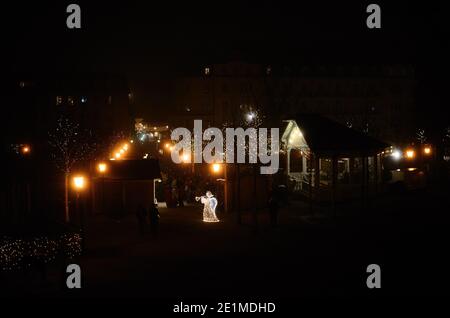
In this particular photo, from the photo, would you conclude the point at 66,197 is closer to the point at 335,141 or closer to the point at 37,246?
the point at 37,246

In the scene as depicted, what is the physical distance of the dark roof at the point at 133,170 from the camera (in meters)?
28.8

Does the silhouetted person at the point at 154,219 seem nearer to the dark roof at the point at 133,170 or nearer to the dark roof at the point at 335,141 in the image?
the dark roof at the point at 133,170

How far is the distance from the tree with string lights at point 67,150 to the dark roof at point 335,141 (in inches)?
483

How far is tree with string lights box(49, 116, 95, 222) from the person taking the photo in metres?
26.9

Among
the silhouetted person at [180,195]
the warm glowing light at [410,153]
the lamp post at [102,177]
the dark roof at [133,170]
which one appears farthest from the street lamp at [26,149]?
the warm glowing light at [410,153]

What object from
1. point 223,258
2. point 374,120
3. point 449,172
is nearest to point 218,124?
point 374,120

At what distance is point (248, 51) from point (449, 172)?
29.8 meters

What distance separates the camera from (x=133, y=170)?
96.8ft

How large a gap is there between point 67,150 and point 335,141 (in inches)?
546

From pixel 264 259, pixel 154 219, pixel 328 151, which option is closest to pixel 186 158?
pixel 328 151

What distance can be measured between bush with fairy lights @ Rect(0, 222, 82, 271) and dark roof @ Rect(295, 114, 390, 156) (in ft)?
43.7

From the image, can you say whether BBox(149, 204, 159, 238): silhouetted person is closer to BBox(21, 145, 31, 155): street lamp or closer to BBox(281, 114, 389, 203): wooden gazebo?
BBox(281, 114, 389, 203): wooden gazebo
